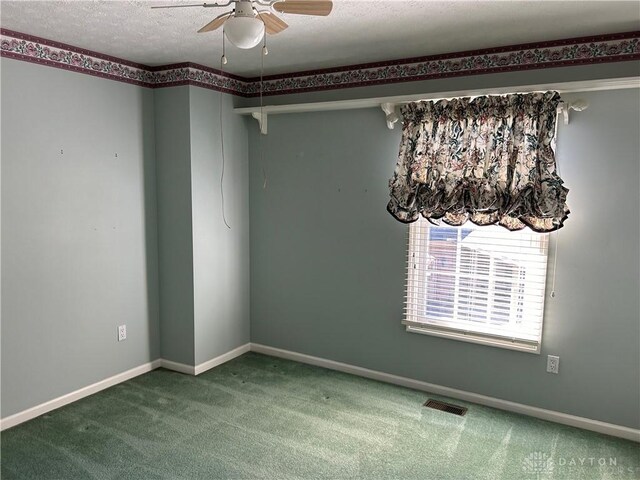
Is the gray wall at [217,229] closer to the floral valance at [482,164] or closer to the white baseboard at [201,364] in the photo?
the white baseboard at [201,364]

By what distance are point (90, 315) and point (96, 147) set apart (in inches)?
47.2

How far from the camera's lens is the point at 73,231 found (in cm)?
352

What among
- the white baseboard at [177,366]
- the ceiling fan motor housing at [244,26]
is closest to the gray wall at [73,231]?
the white baseboard at [177,366]

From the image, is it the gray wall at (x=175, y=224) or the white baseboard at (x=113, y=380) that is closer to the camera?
the white baseboard at (x=113, y=380)

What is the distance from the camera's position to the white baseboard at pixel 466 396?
3.21 meters

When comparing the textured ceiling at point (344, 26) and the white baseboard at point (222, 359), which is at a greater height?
the textured ceiling at point (344, 26)

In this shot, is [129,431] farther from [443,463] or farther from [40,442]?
[443,463]

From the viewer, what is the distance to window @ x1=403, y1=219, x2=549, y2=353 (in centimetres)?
337

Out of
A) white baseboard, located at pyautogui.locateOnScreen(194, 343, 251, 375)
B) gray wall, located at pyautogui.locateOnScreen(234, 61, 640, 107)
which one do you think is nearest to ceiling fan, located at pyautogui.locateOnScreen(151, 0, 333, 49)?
gray wall, located at pyautogui.locateOnScreen(234, 61, 640, 107)

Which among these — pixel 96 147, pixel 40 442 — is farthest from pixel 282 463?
pixel 96 147

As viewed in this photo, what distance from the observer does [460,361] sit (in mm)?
3666

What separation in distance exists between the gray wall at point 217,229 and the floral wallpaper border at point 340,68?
9.2 inches

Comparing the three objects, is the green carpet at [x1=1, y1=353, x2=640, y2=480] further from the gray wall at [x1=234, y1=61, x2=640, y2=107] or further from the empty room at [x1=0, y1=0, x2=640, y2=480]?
the gray wall at [x1=234, y1=61, x2=640, y2=107]

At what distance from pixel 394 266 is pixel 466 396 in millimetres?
1056
